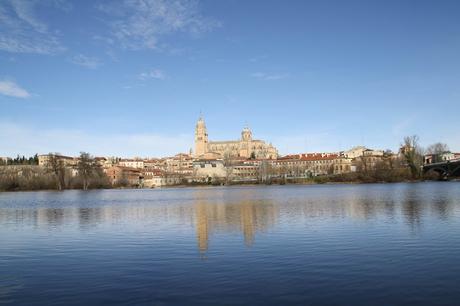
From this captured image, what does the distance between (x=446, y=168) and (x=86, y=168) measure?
346 feet

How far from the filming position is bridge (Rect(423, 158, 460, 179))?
123 metres

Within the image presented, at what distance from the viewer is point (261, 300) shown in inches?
492

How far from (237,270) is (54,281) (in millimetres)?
5972

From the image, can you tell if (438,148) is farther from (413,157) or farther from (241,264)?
(241,264)

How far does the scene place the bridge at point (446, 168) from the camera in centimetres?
12296

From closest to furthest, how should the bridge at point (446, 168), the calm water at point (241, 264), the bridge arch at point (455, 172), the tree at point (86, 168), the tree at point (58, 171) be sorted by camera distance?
the calm water at point (241, 264), the bridge arch at point (455, 172), the bridge at point (446, 168), the tree at point (58, 171), the tree at point (86, 168)

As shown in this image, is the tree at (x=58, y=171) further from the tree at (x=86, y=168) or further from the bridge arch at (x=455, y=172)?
the bridge arch at (x=455, y=172)

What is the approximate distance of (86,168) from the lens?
151875mm

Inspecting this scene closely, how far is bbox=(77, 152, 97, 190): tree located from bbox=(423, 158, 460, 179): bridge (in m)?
100

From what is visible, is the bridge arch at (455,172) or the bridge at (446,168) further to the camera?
the bridge at (446,168)

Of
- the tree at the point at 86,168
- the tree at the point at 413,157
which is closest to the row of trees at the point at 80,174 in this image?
the tree at the point at 86,168

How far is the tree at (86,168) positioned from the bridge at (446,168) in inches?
3939

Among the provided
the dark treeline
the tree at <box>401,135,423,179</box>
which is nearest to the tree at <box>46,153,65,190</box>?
Result: the dark treeline

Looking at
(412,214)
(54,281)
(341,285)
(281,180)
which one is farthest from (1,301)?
(281,180)
